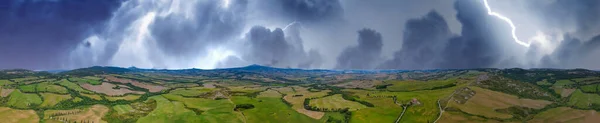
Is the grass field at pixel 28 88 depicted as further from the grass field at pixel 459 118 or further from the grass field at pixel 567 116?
the grass field at pixel 567 116

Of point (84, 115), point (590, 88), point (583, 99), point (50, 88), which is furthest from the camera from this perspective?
point (590, 88)

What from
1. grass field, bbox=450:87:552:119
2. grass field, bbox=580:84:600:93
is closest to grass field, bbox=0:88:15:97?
grass field, bbox=450:87:552:119

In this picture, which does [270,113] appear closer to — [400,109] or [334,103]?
[334,103]

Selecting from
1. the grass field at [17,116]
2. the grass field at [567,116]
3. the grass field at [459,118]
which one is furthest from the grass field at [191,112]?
the grass field at [567,116]

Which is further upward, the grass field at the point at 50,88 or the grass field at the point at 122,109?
the grass field at the point at 50,88

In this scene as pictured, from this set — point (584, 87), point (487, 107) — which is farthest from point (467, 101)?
point (584, 87)

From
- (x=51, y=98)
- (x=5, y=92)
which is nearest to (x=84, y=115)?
(x=51, y=98)

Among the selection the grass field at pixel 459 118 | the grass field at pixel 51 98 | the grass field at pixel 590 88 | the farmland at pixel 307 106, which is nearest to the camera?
the grass field at pixel 459 118
